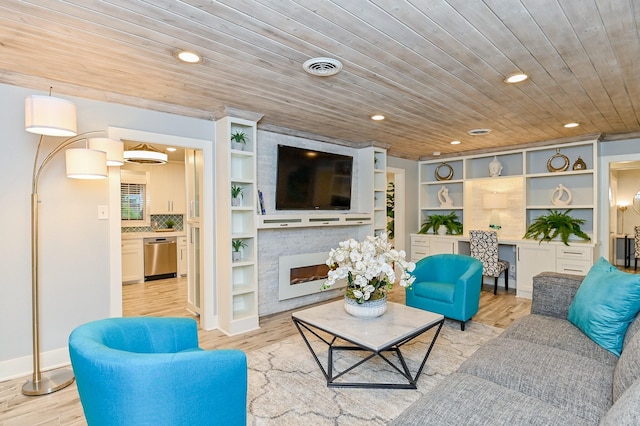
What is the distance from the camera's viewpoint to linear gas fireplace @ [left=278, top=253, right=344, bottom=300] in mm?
4262

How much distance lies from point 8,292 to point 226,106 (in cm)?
233

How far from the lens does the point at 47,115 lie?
221 centimetres

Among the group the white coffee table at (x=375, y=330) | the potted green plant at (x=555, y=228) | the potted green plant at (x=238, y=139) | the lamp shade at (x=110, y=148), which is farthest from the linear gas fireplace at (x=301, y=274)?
Answer: the potted green plant at (x=555, y=228)

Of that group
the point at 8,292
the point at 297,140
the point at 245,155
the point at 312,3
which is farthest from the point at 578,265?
the point at 8,292

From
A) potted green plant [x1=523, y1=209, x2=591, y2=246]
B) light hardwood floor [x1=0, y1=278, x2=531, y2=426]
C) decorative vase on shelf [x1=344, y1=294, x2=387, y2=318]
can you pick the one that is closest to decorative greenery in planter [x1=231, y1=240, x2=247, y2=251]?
light hardwood floor [x1=0, y1=278, x2=531, y2=426]

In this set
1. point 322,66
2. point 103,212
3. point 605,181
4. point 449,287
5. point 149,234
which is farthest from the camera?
point 149,234

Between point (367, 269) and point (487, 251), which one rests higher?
point (367, 269)

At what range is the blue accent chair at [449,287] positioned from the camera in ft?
11.5

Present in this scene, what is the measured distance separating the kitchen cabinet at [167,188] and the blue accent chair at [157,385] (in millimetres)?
5676

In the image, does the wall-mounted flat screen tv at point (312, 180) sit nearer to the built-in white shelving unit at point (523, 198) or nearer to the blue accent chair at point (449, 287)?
the blue accent chair at point (449, 287)

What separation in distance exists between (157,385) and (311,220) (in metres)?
3.09

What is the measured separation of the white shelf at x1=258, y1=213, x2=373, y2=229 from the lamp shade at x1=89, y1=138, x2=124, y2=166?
146cm

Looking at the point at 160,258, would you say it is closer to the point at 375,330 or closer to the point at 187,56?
the point at 187,56

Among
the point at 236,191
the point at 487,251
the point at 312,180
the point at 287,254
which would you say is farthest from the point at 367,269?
the point at 487,251
